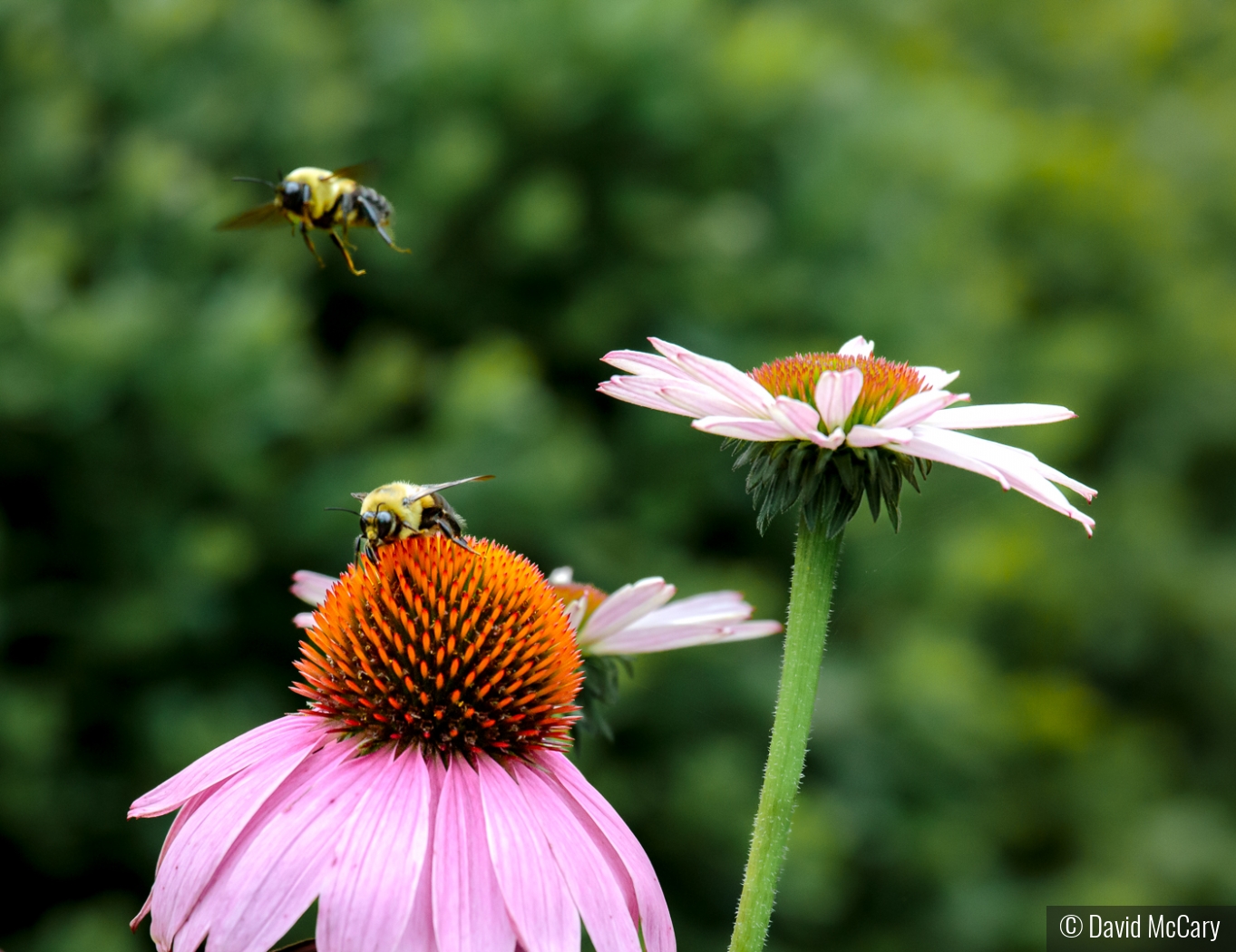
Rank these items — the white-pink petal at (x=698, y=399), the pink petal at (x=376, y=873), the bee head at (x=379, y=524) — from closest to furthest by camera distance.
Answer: the pink petal at (x=376, y=873), the white-pink petal at (x=698, y=399), the bee head at (x=379, y=524)

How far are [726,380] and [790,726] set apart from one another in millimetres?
213

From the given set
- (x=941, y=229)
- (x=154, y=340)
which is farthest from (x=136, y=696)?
(x=941, y=229)

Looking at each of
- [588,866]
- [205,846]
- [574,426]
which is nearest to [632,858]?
[588,866]

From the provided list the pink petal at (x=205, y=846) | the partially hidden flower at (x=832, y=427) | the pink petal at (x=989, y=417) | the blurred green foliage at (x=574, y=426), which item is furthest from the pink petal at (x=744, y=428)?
the blurred green foliage at (x=574, y=426)

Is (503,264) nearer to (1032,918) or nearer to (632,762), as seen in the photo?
(632,762)

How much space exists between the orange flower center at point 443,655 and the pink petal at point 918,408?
30cm

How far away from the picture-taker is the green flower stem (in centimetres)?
69

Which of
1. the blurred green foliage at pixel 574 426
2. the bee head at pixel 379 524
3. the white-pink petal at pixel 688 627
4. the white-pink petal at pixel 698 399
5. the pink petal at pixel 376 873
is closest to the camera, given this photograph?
the pink petal at pixel 376 873

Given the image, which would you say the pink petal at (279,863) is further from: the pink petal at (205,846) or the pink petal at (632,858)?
the pink petal at (632,858)

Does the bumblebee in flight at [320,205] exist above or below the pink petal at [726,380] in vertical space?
above

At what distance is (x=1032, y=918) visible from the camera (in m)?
5.25

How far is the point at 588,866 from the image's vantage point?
719mm

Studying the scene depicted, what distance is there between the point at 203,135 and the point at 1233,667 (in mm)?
6353

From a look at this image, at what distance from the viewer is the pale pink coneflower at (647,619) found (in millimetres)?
963
